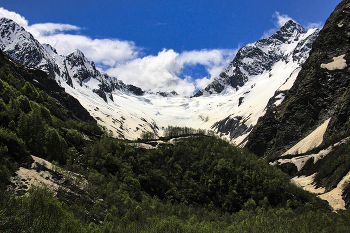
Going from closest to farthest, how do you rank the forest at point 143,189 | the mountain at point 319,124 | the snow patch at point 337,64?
the forest at point 143,189 < the mountain at point 319,124 < the snow patch at point 337,64

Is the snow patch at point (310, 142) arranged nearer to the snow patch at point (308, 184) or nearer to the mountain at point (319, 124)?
the mountain at point (319, 124)

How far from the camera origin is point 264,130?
175750mm

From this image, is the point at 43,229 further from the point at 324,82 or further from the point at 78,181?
the point at 324,82

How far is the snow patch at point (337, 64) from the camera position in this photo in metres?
154

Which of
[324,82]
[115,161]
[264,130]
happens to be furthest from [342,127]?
[115,161]

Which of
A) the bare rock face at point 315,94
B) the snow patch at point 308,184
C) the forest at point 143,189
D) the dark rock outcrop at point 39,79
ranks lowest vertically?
the forest at point 143,189

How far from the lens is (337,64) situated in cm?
15675

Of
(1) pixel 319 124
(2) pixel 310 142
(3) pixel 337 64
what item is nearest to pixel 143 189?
(2) pixel 310 142

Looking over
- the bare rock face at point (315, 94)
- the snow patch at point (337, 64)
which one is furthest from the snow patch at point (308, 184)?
the snow patch at point (337, 64)

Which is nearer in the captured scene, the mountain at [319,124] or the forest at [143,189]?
the forest at [143,189]

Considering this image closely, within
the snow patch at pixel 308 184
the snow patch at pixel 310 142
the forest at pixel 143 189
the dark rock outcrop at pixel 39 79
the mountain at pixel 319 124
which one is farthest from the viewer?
the dark rock outcrop at pixel 39 79

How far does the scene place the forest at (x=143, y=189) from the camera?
41.2m

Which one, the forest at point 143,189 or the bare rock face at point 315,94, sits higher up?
the bare rock face at point 315,94

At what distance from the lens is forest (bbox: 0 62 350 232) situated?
4122 centimetres
